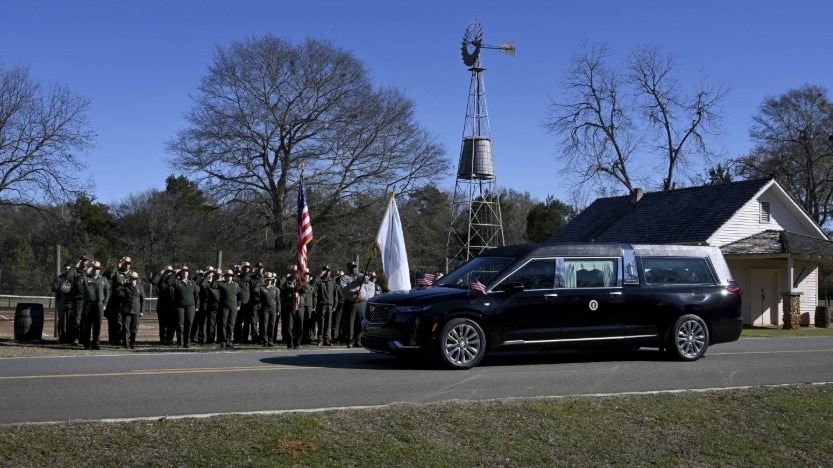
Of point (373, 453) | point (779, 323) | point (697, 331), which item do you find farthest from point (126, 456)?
point (779, 323)

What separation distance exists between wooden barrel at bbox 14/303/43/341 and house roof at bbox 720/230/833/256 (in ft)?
81.3

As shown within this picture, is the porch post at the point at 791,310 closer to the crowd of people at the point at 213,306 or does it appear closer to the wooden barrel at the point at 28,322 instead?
the crowd of people at the point at 213,306

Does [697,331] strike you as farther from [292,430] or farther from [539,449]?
[292,430]

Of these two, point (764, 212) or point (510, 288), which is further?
point (764, 212)

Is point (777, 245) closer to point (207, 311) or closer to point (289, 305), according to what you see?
point (289, 305)

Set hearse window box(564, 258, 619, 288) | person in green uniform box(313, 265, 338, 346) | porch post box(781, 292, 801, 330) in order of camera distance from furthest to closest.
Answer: porch post box(781, 292, 801, 330) → person in green uniform box(313, 265, 338, 346) → hearse window box(564, 258, 619, 288)

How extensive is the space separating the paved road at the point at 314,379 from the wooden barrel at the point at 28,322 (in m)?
4.94

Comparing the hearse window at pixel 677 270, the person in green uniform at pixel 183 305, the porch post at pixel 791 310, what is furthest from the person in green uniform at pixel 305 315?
the porch post at pixel 791 310

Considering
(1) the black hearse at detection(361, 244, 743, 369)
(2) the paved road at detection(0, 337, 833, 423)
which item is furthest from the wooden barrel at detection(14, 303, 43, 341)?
(1) the black hearse at detection(361, 244, 743, 369)

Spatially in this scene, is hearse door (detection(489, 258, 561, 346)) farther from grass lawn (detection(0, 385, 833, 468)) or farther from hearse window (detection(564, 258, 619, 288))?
grass lawn (detection(0, 385, 833, 468))

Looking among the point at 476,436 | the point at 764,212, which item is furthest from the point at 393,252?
the point at 764,212

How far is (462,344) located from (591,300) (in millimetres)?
2197

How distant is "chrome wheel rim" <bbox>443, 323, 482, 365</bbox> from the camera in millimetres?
13219

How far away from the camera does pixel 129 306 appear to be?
60.5ft
